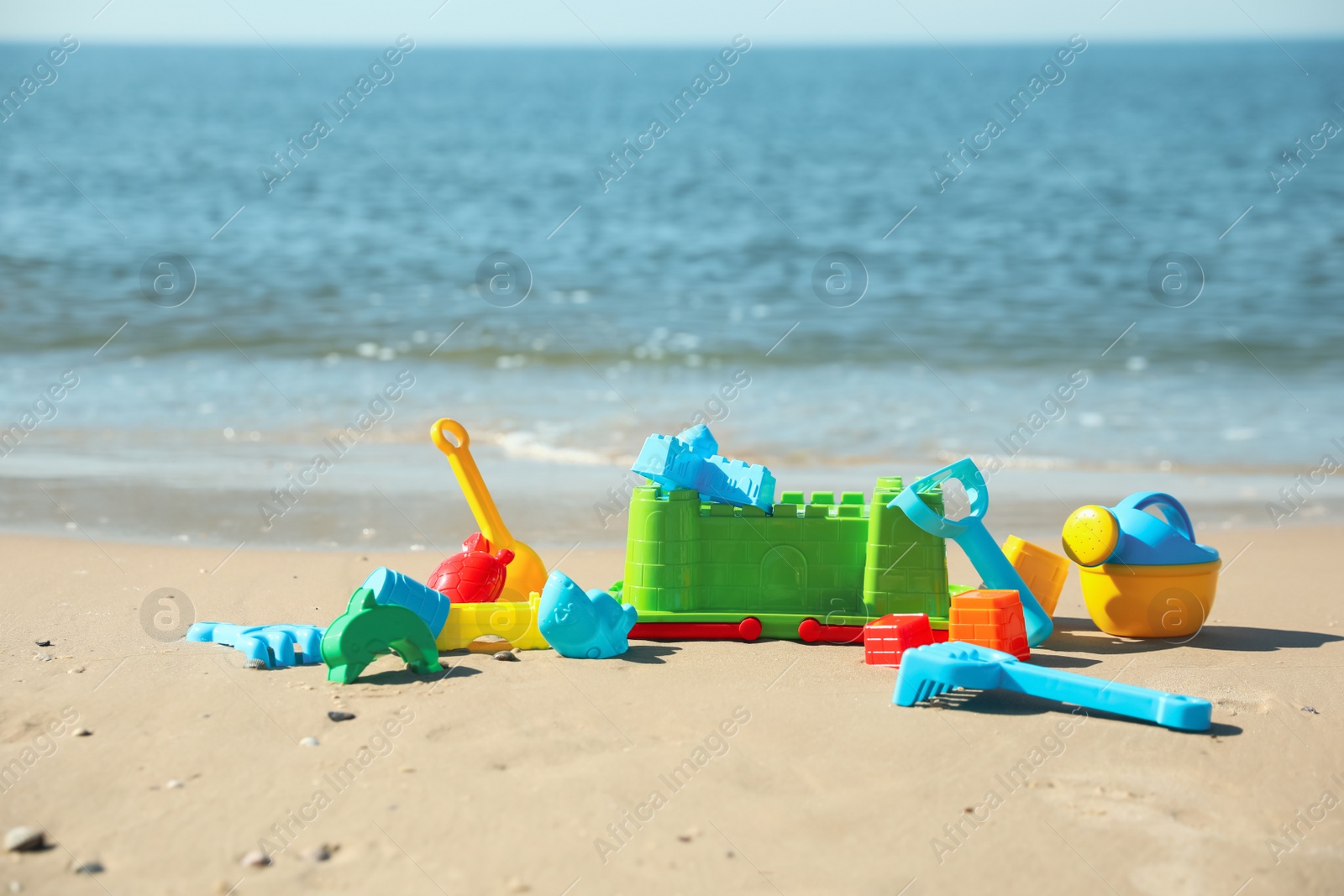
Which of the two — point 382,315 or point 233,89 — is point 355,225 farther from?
point 233,89

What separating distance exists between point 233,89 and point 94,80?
16093 millimetres

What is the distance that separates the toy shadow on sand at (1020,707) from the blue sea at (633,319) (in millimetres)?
2657

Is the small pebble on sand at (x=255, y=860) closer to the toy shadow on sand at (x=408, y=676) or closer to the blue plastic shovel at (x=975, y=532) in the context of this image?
the toy shadow on sand at (x=408, y=676)

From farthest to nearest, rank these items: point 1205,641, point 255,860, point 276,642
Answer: point 1205,641
point 276,642
point 255,860

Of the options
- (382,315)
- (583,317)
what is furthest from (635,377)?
(382,315)

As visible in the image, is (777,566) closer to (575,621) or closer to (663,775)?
(575,621)

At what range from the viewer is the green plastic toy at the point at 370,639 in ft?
12.3

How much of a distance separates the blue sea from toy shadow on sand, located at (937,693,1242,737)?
2.66 meters

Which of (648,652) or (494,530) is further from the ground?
(494,530)

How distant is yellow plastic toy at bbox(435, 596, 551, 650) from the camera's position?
13.6 ft

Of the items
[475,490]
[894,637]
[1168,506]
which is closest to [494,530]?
[475,490]

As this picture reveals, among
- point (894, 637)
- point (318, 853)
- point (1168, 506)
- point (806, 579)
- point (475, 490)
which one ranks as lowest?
point (318, 853)

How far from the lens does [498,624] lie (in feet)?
13.7

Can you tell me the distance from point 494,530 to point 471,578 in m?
0.31
